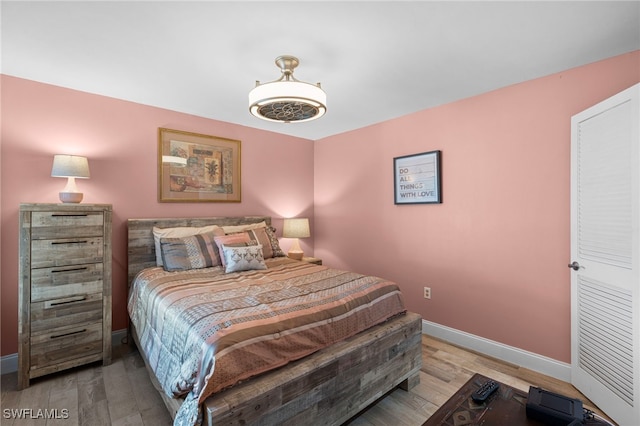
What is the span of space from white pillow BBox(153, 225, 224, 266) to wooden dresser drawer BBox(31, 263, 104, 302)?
1.58ft

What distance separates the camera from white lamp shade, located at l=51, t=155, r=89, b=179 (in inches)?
94.7

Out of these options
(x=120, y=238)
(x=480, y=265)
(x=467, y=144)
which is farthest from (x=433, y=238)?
(x=120, y=238)

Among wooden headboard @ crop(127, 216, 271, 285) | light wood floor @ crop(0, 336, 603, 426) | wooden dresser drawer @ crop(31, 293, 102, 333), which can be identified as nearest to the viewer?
light wood floor @ crop(0, 336, 603, 426)

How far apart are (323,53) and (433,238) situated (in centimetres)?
206

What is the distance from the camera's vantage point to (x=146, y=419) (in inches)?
72.5

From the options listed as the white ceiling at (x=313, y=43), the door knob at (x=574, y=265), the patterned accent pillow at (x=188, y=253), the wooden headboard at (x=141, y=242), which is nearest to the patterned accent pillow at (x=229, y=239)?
the patterned accent pillow at (x=188, y=253)

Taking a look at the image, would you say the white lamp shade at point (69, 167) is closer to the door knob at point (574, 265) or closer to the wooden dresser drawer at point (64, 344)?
the wooden dresser drawer at point (64, 344)

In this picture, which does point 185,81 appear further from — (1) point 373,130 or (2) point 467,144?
(2) point 467,144

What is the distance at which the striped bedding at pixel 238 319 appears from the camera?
1.37 m

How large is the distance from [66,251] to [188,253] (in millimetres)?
874

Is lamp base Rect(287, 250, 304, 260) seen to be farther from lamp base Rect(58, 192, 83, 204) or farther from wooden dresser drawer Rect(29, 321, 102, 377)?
lamp base Rect(58, 192, 83, 204)

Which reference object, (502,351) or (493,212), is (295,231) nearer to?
(493,212)

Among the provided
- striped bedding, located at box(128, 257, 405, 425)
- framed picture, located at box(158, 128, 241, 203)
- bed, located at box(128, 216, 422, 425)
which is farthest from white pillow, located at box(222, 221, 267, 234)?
striped bedding, located at box(128, 257, 405, 425)

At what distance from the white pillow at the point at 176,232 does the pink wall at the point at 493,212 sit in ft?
5.97
